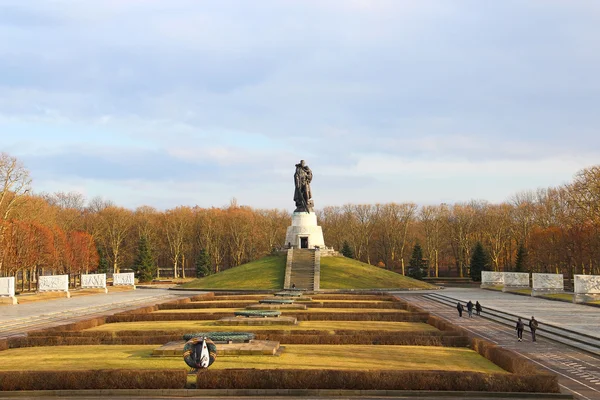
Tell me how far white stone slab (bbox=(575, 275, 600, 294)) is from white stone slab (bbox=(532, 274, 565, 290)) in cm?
764

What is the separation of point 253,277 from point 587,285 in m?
31.9

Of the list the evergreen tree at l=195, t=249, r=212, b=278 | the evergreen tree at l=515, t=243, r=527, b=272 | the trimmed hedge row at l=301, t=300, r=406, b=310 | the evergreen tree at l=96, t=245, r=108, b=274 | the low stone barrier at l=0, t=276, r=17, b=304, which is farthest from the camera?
the evergreen tree at l=195, t=249, r=212, b=278

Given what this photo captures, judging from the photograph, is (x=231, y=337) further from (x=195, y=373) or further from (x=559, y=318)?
(x=559, y=318)

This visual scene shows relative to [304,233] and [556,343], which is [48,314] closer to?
[556,343]

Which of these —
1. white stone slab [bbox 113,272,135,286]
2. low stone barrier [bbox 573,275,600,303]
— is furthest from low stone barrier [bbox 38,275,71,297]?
low stone barrier [bbox 573,275,600,303]

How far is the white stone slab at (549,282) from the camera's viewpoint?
5034 cm

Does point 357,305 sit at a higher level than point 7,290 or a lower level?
lower

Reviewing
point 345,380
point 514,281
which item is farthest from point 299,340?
point 514,281

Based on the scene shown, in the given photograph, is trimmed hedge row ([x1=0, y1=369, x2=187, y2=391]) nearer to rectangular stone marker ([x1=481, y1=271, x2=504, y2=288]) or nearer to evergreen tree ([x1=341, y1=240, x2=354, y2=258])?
rectangular stone marker ([x1=481, y1=271, x2=504, y2=288])

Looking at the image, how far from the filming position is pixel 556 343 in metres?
23.5

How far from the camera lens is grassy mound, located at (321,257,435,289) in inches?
2286

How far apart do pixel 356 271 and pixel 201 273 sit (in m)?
35.0

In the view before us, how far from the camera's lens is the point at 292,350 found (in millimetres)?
19328

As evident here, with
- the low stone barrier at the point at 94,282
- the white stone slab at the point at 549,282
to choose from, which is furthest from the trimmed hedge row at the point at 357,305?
the low stone barrier at the point at 94,282
